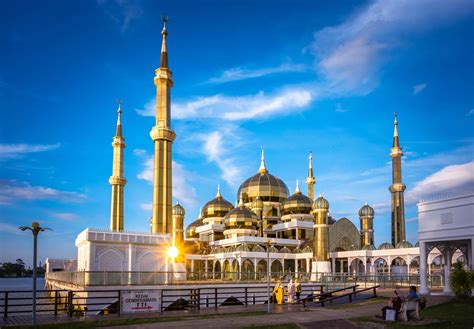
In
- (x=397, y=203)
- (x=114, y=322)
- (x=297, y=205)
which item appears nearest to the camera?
(x=114, y=322)

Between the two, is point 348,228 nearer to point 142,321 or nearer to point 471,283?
point 471,283

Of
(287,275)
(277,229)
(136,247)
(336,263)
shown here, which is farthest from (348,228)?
(136,247)

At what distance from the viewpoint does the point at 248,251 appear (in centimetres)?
5894

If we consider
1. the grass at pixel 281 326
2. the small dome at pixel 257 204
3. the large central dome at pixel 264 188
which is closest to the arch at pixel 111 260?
the grass at pixel 281 326

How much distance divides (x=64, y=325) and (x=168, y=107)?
113 ft

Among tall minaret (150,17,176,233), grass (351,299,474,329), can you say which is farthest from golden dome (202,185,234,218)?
grass (351,299,474,329)

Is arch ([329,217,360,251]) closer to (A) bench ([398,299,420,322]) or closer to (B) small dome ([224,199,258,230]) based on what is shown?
(B) small dome ([224,199,258,230])

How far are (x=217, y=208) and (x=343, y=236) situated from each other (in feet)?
74.2

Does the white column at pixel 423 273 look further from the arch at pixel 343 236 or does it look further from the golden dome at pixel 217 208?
the golden dome at pixel 217 208

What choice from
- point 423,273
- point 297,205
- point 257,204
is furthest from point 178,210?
point 423,273

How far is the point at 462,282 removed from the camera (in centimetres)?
2377

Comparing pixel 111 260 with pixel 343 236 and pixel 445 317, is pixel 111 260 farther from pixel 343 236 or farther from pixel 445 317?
pixel 343 236

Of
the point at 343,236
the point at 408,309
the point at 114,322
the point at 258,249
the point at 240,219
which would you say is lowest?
the point at 114,322

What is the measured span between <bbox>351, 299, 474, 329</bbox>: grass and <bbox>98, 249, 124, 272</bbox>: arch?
2340 centimetres
